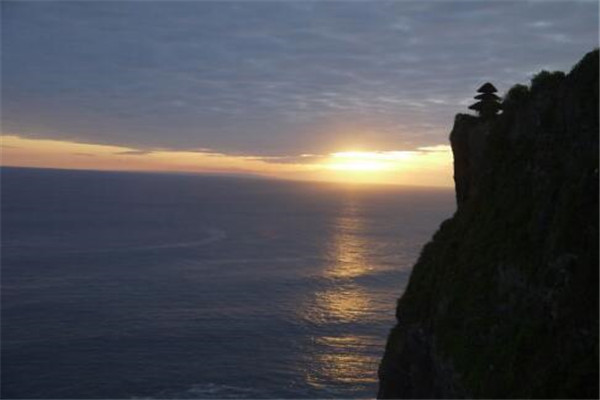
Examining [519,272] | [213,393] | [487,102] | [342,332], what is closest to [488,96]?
[487,102]

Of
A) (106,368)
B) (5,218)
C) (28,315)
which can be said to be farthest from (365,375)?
(5,218)

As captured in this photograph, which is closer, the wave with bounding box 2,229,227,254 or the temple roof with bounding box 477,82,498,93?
the temple roof with bounding box 477,82,498,93

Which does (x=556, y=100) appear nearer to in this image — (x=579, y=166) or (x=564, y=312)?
(x=579, y=166)

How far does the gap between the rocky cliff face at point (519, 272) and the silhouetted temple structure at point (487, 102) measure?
166cm

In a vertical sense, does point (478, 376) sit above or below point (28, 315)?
above

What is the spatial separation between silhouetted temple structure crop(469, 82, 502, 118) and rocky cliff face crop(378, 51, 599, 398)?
1.66m

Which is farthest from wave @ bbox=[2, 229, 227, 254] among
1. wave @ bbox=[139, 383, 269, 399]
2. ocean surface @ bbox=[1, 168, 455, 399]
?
wave @ bbox=[139, 383, 269, 399]

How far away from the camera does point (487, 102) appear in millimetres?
35969

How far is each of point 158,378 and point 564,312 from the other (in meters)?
50.1

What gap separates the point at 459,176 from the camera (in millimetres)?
38312

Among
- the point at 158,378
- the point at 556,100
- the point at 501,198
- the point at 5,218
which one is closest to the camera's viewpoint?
the point at 556,100

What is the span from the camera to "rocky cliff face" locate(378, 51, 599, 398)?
21.6 meters

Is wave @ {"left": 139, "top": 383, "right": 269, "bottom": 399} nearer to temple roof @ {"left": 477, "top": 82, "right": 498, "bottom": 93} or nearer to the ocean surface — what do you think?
the ocean surface

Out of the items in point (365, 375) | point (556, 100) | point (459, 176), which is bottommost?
point (365, 375)
